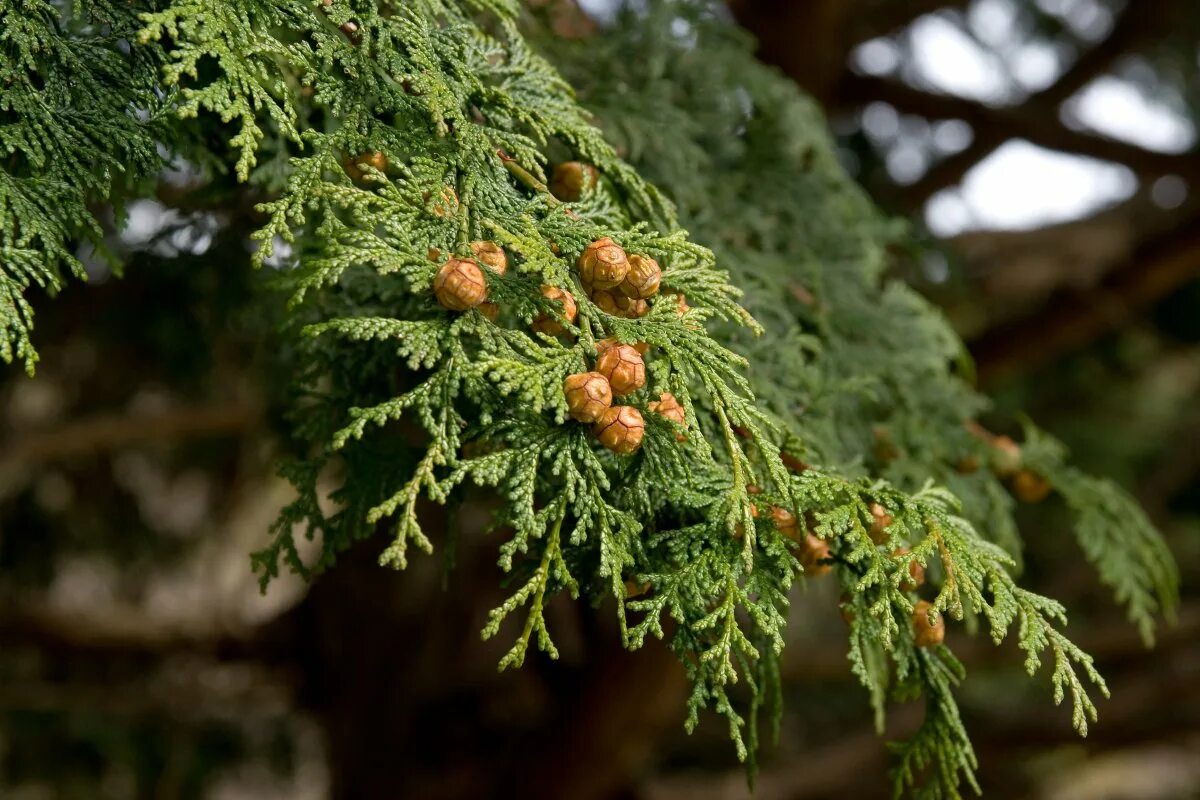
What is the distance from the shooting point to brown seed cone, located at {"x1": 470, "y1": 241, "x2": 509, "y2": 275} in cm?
72

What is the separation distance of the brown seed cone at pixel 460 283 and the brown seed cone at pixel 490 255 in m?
0.02

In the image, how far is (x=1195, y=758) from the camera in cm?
532

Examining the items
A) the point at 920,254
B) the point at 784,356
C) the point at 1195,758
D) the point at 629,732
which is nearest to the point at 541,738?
the point at 629,732

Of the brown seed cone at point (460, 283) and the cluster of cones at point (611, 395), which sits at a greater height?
the brown seed cone at point (460, 283)

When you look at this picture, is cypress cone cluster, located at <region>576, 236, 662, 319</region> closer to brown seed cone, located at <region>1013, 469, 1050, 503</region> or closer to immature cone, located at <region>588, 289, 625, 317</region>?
immature cone, located at <region>588, 289, 625, 317</region>

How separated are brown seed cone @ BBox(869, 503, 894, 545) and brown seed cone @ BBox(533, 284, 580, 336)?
0.28m

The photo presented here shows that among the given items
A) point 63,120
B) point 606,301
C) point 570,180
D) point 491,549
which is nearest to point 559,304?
point 606,301

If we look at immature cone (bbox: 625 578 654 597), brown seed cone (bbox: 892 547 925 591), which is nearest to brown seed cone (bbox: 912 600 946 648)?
brown seed cone (bbox: 892 547 925 591)

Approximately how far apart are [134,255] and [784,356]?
38.3 inches

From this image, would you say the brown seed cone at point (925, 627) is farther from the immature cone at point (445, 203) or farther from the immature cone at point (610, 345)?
the immature cone at point (445, 203)

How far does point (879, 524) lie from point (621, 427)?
0.25 meters

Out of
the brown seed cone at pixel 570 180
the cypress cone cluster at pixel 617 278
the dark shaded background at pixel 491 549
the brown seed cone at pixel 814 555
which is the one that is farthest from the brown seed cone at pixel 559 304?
the dark shaded background at pixel 491 549

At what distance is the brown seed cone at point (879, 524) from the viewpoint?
2.59ft

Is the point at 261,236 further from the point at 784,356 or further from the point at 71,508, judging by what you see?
the point at 71,508
